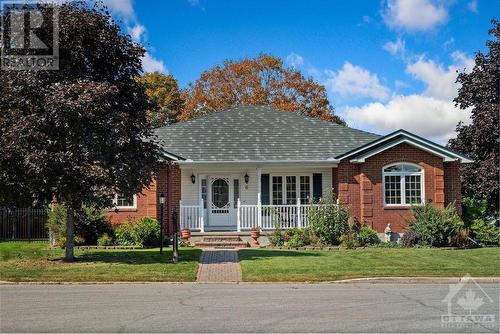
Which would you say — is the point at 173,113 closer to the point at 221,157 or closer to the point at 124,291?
the point at 221,157

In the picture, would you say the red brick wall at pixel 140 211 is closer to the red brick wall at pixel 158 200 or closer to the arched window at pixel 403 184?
the red brick wall at pixel 158 200

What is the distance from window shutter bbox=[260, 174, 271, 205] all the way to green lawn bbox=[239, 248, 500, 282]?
4.80 m

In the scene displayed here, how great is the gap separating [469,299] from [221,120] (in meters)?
18.5

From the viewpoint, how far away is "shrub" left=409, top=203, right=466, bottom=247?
21453 millimetres

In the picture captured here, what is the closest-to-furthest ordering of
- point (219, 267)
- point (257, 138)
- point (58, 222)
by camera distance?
1. point (219, 267)
2. point (58, 222)
3. point (257, 138)

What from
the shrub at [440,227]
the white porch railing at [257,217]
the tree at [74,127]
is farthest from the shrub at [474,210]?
the tree at [74,127]

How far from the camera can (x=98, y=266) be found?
52.9 ft

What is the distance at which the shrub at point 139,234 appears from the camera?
21.8m

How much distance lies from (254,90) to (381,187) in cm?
2646

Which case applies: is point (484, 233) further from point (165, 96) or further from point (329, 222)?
point (165, 96)

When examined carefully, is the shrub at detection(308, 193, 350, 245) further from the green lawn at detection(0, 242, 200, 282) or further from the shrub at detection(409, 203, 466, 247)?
the green lawn at detection(0, 242, 200, 282)

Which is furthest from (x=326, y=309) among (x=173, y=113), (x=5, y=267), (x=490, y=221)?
(x=173, y=113)

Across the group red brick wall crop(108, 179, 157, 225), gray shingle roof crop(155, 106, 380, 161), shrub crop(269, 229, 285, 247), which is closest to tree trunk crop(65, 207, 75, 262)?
red brick wall crop(108, 179, 157, 225)

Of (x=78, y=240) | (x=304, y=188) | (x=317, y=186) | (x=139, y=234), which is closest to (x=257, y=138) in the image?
(x=304, y=188)
